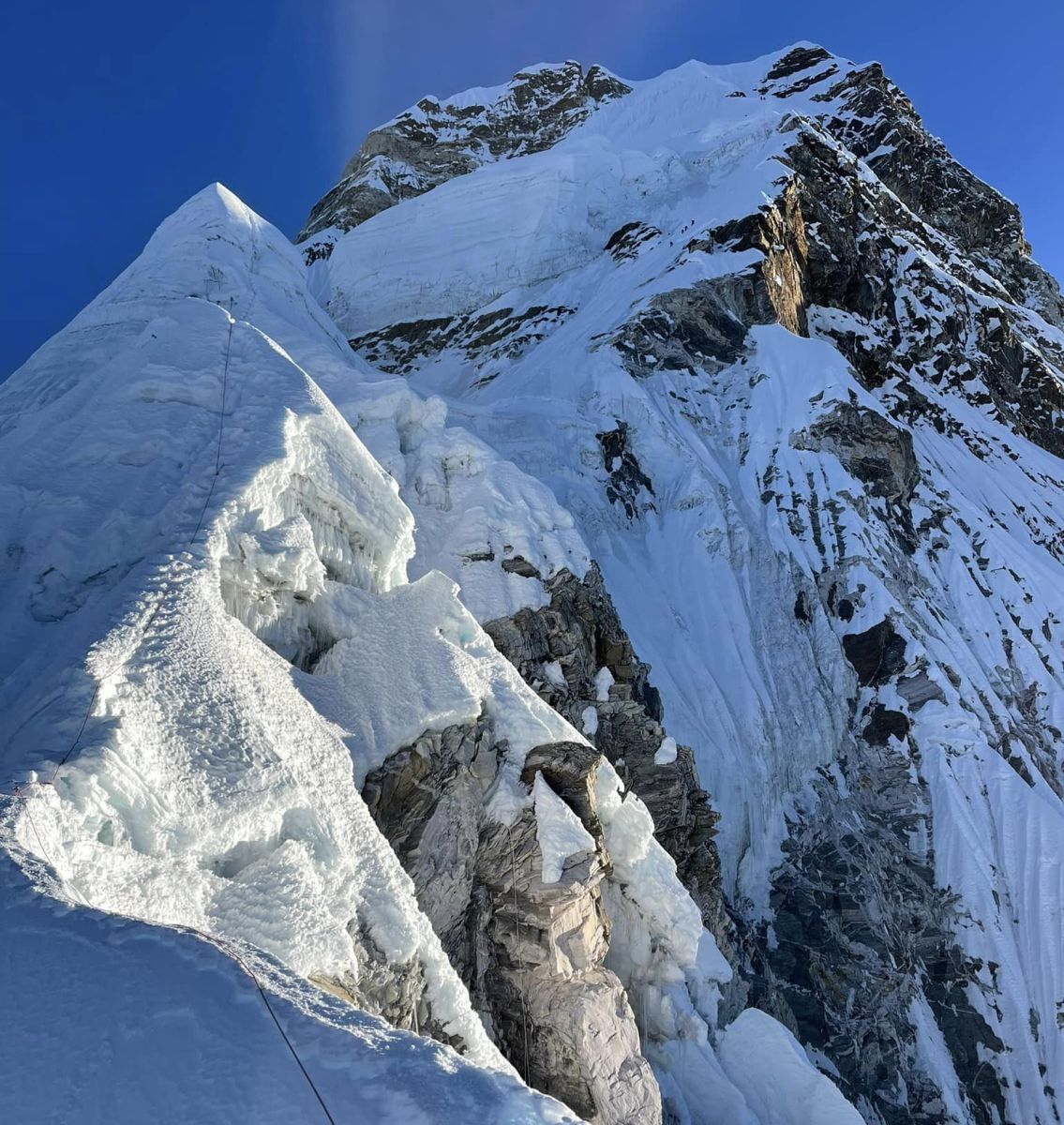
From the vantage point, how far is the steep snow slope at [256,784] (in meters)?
3.27

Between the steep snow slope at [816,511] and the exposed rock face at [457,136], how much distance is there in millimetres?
21923

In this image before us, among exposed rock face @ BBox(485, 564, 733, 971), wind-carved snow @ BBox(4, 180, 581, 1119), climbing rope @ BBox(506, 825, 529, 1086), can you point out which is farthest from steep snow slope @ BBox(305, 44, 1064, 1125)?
wind-carved snow @ BBox(4, 180, 581, 1119)

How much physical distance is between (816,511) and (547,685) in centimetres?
1854

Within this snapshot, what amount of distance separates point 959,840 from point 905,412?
2569cm

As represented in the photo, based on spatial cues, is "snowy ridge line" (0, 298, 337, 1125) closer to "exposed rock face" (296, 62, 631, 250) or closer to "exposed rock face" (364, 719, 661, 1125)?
"exposed rock face" (364, 719, 661, 1125)

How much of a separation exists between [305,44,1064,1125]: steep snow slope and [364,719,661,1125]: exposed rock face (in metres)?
11.2

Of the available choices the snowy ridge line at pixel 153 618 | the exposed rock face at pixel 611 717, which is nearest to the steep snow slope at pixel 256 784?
the snowy ridge line at pixel 153 618

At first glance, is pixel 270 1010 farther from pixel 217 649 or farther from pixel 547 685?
pixel 547 685

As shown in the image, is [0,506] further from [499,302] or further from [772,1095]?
[499,302]

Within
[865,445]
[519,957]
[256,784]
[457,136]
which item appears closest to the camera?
[256,784]

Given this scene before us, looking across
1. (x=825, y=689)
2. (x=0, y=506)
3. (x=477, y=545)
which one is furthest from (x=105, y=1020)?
(x=825, y=689)

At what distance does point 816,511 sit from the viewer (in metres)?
30.6

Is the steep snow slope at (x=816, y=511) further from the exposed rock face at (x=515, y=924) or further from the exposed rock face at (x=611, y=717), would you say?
the exposed rock face at (x=515, y=924)

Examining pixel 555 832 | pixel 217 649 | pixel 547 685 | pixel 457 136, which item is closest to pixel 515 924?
pixel 555 832
